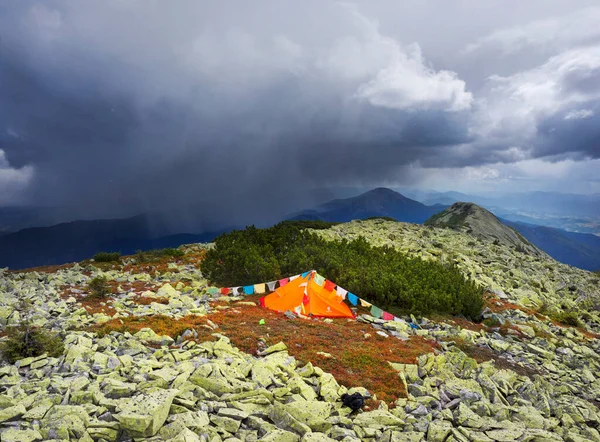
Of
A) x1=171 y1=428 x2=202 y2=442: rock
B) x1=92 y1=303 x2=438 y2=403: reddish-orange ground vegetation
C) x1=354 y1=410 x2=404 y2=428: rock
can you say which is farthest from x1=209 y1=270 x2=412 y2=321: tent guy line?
x1=171 y1=428 x2=202 y2=442: rock

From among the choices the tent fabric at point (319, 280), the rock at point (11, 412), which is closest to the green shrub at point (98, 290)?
the tent fabric at point (319, 280)

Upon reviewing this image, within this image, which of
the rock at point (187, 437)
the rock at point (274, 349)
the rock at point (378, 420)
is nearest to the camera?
the rock at point (187, 437)

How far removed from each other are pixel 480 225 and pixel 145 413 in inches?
2550

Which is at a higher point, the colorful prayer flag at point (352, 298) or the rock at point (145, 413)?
the rock at point (145, 413)

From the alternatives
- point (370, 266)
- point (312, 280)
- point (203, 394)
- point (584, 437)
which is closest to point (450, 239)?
point (370, 266)

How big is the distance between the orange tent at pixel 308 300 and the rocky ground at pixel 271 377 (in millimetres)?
1253

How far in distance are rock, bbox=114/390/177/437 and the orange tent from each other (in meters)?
10.9

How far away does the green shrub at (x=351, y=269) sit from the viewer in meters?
18.6

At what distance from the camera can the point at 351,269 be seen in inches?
841

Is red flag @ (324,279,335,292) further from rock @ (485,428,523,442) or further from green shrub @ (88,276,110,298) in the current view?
green shrub @ (88,276,110,298)

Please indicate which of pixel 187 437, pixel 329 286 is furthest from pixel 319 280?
pixel 187 437

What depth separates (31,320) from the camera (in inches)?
492

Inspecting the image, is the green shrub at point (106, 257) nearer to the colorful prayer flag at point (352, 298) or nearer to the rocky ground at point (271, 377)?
the rocky ground at point (271, 377)

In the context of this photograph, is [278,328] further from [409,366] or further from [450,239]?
[450,239]
